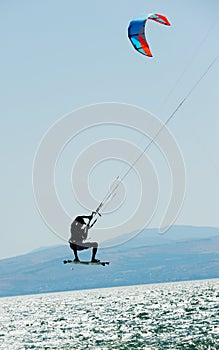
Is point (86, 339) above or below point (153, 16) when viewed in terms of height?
below

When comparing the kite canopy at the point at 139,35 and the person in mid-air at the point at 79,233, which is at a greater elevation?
the kite canopy at the point at 139,35

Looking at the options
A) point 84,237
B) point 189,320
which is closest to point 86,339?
point 189,320

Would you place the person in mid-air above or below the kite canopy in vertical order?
below

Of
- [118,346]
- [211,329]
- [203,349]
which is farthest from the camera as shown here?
[211,329]

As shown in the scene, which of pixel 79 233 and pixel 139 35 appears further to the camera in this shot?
pixel 139 35

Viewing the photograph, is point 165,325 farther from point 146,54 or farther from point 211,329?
point 146,54

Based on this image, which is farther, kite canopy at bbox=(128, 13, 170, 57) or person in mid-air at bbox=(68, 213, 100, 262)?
kite canopy at bbox=(128, 13, 170, 57)

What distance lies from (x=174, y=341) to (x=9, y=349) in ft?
53.7

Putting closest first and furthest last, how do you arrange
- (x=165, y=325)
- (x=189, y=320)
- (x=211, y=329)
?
(x=211, y=329) → (x=165, y=325) → (x=189, y=320)

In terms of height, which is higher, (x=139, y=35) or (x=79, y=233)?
(x=139, y=35)

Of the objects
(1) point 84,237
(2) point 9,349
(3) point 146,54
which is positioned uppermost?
(3) point 146,54

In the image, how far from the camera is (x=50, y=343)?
65438mm

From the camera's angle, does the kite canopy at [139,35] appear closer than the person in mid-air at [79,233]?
No

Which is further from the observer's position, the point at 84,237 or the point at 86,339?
the point at 86,339
